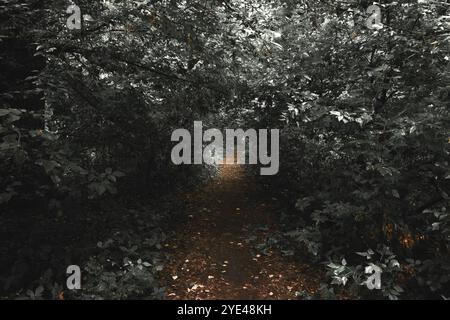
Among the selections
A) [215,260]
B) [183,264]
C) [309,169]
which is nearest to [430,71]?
[309,169]

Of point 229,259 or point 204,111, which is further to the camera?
point 204,111

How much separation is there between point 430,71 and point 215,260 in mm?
5122

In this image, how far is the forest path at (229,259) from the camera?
6332 millimetres

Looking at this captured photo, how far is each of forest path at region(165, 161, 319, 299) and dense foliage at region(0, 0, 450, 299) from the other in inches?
19.7

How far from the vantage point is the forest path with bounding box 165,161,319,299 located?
633cm

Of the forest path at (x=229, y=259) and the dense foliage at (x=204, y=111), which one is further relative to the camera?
the forest path at (x=229, y=259)

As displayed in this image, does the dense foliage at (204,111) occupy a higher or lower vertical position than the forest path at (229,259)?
higher

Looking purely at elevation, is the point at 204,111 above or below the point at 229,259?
above

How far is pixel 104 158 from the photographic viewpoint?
873cm

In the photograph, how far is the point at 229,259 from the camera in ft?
24.2

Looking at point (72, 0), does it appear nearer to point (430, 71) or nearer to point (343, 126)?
point (343, 126)

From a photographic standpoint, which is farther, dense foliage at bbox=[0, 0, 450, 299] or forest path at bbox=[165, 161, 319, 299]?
forest path at bbox=[165, 161, 319, 299]

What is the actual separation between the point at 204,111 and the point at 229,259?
3.54 m

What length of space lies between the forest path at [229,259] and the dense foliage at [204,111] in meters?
0.50
